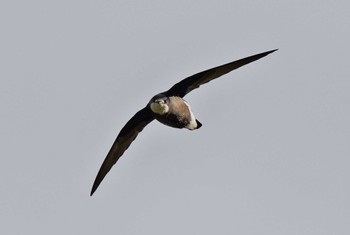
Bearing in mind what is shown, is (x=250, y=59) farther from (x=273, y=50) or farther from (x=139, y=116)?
(x=139, y=116)

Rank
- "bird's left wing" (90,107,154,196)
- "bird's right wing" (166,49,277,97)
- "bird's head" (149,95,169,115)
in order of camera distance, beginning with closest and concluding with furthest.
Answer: "bird's head" (149,95,169,115)
"bird's right wing" (166,49,277,97)
"bird's left wing" (90,107,154,196)

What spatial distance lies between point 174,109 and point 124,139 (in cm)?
205

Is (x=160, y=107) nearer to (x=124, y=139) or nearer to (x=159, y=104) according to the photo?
(x=159, y=104)

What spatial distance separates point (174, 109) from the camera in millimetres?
24312

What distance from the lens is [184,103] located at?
974 inches

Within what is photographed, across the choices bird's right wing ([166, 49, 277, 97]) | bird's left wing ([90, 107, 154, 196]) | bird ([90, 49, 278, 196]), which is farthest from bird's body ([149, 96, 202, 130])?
bird's left wing ([90, 107, 154, 196])

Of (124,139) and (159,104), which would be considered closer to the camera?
(159,104)

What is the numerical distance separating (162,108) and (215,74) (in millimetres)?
1357

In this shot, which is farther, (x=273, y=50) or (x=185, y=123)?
(x=185, y=123)

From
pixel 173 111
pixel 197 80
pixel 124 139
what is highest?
pixel 197 80

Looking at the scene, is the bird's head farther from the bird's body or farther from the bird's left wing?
the bird's left wing

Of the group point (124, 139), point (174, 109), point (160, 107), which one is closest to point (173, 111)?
point (174, 109)

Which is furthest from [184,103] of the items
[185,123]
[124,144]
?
[124,144]

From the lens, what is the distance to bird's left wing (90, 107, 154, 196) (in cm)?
2560
